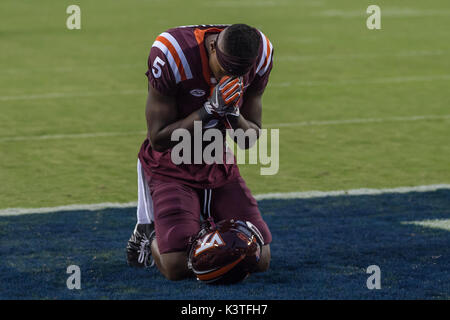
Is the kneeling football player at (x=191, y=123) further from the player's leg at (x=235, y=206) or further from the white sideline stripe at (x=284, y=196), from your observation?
the white sideline stripe at (x=284, y=196)

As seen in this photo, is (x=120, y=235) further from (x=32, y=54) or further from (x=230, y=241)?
(x=32, y=54)

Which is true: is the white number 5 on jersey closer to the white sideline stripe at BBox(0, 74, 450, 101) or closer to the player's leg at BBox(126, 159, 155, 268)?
the player's leg at BBox(126, 159, 155, 268)

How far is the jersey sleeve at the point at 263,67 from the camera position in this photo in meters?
4.85

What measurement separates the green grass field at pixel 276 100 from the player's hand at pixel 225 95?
7.39ft

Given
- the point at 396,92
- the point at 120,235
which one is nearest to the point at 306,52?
the point at 396,92

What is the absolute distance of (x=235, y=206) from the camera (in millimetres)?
4891

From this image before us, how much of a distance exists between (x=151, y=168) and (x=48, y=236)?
964 millimetres

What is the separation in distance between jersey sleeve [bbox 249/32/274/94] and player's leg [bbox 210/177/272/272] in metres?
0.56

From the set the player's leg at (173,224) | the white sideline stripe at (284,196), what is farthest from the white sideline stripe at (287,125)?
the player's leg at (173,224)

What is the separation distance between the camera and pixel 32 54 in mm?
13312

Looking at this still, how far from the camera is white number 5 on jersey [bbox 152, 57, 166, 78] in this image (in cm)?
463

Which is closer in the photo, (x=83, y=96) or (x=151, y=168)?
(x=151, y=168)

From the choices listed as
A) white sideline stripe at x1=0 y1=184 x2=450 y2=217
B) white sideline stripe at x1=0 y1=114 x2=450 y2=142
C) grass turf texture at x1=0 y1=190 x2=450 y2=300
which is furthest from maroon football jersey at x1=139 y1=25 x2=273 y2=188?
white sideline stripe at x1=0 y1=114 x2=450 y2=142

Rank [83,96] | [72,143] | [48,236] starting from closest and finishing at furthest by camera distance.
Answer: [48,236], [72,143], [83,96]
